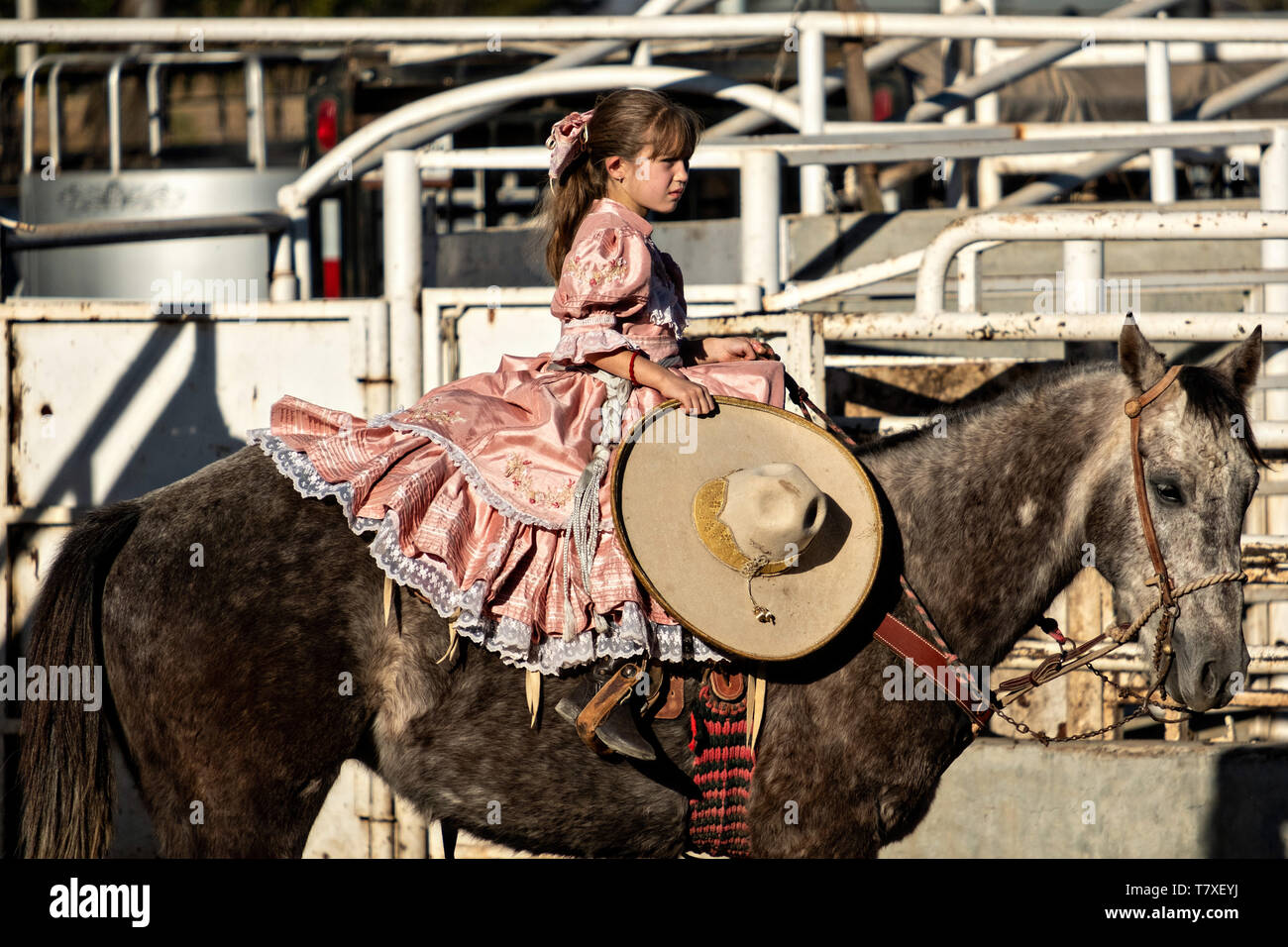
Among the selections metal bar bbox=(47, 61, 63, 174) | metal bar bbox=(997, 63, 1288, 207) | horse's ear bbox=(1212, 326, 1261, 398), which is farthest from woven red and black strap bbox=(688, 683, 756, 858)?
metal bar bbox=(47, 61, 63, 174)

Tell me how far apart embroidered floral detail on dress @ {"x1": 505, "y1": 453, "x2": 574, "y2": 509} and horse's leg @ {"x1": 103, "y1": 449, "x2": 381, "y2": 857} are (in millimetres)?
418

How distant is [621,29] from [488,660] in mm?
3797

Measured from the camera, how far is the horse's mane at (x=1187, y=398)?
3.06 m

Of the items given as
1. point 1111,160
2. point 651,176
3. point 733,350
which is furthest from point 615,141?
point 1111,160

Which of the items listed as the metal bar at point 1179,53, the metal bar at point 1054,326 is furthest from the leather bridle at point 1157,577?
the metal bar at point 1179,53

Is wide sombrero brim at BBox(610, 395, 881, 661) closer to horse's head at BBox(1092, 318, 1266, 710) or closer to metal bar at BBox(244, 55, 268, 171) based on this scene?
horse's head at BBox(1092, 318, 1266, 710)

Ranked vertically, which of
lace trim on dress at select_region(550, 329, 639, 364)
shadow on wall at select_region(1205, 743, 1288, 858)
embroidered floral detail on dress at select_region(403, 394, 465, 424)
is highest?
lace trim on dress at select_region(550, 329, 639, 364)

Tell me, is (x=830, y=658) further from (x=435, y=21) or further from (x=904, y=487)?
(x=435, y=21)

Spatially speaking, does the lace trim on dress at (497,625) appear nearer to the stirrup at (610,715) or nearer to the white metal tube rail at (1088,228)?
the stirrup at (610,715)

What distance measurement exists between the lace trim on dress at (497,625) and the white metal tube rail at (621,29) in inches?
127

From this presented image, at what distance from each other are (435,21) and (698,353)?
3.12m

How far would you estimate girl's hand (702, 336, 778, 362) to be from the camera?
12.1ft

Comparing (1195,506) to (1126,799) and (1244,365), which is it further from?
(1126,799)

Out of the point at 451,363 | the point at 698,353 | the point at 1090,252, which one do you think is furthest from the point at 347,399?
the point at 1090,252
